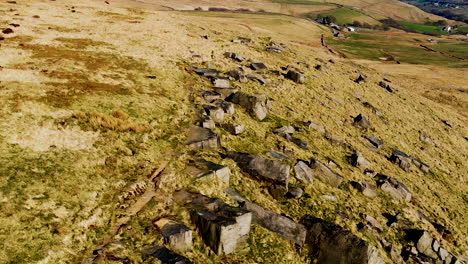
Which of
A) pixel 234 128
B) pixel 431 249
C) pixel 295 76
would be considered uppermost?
pixel 295 76

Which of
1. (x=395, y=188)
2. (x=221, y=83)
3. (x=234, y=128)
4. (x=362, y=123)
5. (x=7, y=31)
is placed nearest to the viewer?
(x=234, y=128)

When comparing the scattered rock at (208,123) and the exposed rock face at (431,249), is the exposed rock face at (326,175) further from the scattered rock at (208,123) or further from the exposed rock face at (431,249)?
the scattered rock at (208,123)

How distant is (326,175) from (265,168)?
19.7 ft

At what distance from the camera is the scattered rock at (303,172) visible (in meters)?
24.0

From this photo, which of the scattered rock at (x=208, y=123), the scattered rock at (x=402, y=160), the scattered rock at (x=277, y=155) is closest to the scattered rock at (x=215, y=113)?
the scattered rock at (x=208, y=123)

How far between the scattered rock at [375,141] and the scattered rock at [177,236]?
91.6 ft

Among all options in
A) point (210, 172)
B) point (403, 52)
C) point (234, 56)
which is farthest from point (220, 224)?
point (403, 52)

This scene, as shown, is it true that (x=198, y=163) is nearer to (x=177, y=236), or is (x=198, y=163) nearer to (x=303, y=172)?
(x=177, y=236)

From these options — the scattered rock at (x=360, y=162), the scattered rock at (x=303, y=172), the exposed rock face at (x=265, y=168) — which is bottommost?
the scattered rock at (x=360, y=162)

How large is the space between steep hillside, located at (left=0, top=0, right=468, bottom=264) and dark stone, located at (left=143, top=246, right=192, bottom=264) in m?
0.09

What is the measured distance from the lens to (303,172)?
79.9ft

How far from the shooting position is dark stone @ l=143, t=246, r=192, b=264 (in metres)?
13.7

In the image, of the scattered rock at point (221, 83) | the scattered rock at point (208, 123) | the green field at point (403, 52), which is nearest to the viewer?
the scattered rock at point (208, 123)

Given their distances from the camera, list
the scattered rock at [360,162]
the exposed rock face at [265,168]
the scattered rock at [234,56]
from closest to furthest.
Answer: the exposed rock face at [265,168] → the scattered rock at [360,162] → the scattered rock at [234,56]
